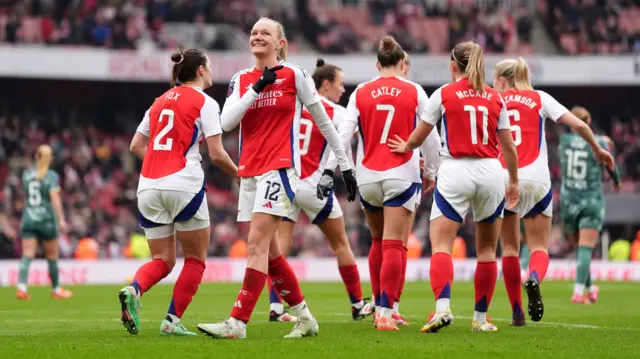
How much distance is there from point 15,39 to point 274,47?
71.4 ft

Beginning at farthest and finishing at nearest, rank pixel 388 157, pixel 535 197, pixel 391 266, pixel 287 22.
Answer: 1. pixel 287 22
2. pixel 535 197
3. pixel 388 157
4. pixel 391 266

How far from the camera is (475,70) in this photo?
875cm

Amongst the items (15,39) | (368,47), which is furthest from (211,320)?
(368,47)

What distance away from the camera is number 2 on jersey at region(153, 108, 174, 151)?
8.47m

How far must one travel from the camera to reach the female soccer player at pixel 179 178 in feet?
27.6

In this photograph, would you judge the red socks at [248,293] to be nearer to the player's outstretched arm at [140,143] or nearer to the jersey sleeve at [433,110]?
the player's outstretched arm at [140,143]

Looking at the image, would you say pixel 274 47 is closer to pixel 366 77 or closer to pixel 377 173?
pixel 377 173

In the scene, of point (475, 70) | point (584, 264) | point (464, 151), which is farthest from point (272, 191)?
point (584, 264)

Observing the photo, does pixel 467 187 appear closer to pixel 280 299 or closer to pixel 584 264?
pixel 280 299

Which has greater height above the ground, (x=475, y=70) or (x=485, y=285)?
(x=475, y=70)

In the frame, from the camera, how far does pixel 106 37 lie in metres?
29.4

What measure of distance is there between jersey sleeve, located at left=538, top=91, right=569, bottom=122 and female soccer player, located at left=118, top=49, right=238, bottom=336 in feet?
10.2

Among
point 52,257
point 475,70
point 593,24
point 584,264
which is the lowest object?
point 52,257

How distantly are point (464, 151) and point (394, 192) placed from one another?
801 mm
